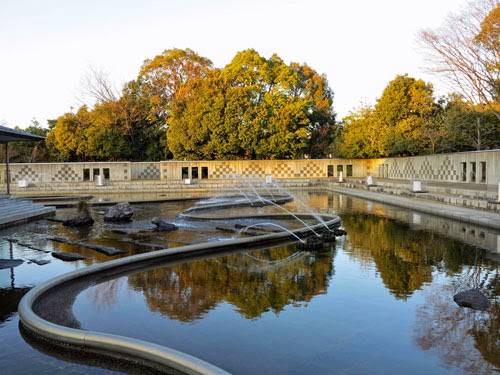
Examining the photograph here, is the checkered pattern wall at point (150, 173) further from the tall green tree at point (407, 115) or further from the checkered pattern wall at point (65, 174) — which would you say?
the tall green tree at point (407, 115)

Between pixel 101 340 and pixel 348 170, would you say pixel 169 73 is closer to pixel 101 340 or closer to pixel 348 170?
pixel 348 170

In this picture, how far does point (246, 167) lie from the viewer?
3659 centimetres

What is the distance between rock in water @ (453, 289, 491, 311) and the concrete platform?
534 inches

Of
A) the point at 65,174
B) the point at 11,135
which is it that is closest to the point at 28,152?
the point at 65,174

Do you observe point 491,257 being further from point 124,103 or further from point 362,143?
point 124,103

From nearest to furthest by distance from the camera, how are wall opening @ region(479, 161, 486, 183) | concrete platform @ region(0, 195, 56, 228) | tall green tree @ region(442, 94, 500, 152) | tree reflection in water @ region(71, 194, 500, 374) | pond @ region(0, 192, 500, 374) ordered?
pond @ region(0, 192, 500, 374) < tree reflection in water @ region(71, 194, 500, 374) < concrete platform @ region(0, 195, 56, 228) < wall opening @ region(479, 161, 486, 183) < tall green tree @ region(442, 94, 500, 152)

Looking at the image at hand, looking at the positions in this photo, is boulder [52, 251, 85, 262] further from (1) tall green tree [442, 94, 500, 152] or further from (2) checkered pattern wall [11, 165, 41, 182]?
(2) checkered pattern wall [11, 165, 41, 182]

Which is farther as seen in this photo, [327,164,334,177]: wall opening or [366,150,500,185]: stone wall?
[327,164,334,177]: wall opening

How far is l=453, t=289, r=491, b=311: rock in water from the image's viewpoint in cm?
598

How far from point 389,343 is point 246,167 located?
105ft

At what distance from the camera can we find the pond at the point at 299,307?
452 cm

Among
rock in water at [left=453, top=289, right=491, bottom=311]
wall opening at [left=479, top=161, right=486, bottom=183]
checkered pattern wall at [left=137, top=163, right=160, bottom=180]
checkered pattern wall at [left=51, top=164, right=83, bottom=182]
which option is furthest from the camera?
checkered pattern wall at [left=137, top=163, right=160, bottom=180]

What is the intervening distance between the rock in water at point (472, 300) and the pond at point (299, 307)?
0.54ft

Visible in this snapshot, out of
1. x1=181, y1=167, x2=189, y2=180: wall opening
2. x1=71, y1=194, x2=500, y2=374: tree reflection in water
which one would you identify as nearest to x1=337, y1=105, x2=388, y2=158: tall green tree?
x1=181, y1=167, x2=189, y2=180: wall opening
